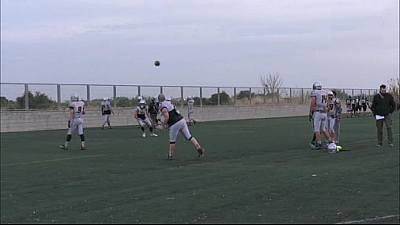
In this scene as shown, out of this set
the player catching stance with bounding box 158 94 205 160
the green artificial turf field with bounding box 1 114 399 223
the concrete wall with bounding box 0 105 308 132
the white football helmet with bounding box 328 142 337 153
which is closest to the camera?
the green artificial turf field with bounding box 1 114 399 223

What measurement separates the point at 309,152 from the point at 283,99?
45671 millimetres

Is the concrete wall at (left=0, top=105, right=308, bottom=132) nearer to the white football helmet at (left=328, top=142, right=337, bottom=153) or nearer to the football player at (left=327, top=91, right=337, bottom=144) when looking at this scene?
the football player at (left=327, top=91, right=337, bottom=144)

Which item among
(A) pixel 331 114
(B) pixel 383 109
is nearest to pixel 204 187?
(A) pixel 331 114

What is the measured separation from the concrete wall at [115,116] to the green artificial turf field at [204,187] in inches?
679

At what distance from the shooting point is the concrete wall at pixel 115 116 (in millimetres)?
35531

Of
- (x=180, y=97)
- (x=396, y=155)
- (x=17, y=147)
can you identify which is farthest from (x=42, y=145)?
(x=180, y=97)

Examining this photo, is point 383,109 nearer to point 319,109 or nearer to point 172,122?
point 319,109

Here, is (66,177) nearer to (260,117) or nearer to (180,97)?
(180,97)

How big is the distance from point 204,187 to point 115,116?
103ft

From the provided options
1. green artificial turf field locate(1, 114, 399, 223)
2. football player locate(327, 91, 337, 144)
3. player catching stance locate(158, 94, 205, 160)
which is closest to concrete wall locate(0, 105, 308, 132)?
green artificial turf field locate(1, 114, 399, 223)

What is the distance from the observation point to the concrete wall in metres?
35.5

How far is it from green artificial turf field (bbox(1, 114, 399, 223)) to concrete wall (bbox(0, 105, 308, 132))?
56.6ft

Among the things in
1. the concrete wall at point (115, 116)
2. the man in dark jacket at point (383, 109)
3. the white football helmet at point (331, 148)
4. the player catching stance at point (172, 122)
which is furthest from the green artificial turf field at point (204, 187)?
the concrete wall at point (115, 116)

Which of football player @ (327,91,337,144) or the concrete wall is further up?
football player @ (327,91,337,144)
